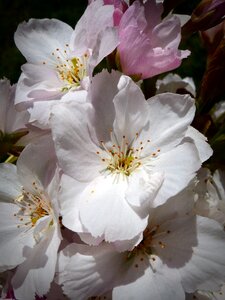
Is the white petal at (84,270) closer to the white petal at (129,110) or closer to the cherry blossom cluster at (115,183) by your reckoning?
the cherry blossom cluster at (115,183)

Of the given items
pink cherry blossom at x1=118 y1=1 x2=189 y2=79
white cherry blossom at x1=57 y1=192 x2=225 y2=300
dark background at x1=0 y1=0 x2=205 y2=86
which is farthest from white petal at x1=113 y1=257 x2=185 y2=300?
dark background at x1=0 y1=0 x2=205 y2=86

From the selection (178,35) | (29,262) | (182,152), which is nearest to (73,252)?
(29,262)

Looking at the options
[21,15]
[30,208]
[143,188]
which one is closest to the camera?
[143,188]

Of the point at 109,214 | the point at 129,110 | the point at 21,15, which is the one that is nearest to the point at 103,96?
the point at 129,110

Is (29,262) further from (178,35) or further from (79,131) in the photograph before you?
(178,35)

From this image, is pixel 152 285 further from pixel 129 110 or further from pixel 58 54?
pixel 58 54

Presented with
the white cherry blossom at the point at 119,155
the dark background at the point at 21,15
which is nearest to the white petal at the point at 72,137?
the white cherry blossom at the point at 119,155

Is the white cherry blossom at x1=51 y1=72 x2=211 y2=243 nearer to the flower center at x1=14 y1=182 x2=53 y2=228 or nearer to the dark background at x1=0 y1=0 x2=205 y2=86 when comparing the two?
the flower center at x1=14 y1=182 x2=53 y2=228

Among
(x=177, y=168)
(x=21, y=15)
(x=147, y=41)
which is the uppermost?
(x=147, y=41)
